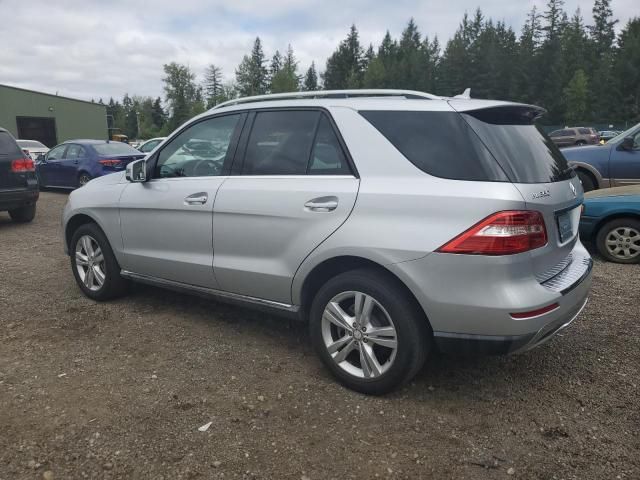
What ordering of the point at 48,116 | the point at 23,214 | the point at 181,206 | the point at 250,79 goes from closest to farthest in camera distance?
the point at 181,206 < the point at 23,214 < the point at 48,116 < the point at 250,79

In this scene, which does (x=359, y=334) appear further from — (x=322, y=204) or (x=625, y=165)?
(x=625, y=165)

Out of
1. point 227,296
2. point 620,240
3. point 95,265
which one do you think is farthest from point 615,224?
point 95,265

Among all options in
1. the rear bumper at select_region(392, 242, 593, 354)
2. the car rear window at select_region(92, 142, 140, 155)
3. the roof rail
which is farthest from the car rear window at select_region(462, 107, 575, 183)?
the car rear window at select_region(92, 142, 140, 155)

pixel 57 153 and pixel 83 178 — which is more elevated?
pixel 57 153

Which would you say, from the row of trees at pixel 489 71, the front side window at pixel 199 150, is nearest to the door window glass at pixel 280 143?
the front side window at pixel 199 150

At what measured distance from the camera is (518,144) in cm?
301

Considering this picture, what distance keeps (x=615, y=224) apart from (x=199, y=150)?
4.74m

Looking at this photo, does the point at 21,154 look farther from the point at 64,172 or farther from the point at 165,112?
the point at 165,112

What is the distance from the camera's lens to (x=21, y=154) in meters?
8.80

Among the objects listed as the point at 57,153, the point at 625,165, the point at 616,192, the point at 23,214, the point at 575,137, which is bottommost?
the point at 23,214

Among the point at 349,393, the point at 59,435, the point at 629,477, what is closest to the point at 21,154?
the point at 59,435

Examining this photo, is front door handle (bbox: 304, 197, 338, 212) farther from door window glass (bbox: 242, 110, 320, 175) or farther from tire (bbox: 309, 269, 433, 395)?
tire (bbox: 309, 269, 433, 395)

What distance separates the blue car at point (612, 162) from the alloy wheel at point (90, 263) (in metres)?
6.36

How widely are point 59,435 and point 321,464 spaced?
4.61ft
